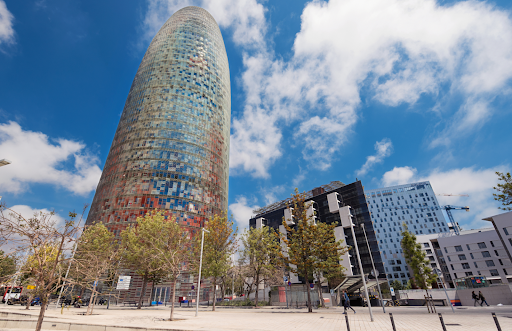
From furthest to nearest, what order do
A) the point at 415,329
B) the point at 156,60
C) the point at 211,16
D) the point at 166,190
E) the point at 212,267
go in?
the point at 211,16
the point at 156,60
the point at 166,190
the point at 212,267
the point at 415,329

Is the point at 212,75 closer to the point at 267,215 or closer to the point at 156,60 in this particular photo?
the point at 156,60

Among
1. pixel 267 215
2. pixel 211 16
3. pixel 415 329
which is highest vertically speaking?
pixel 211 16

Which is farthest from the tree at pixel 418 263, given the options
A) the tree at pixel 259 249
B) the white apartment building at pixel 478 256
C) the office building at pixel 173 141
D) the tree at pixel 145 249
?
the white apartment building at pixel 478 256

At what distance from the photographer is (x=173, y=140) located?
230ft

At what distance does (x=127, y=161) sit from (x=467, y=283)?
7647 cm

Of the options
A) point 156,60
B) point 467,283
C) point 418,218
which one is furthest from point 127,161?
point 418,218

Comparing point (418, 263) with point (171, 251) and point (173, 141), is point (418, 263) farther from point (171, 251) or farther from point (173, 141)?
point (173, 141)

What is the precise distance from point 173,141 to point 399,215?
12832 cm

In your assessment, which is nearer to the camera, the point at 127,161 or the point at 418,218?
the point at 127,161

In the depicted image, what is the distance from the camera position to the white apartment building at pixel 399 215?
11894 cm

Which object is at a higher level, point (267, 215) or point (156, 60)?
point (156, 60)

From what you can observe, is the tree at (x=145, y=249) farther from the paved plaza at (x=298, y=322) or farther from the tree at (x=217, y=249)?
the paved plaza at (x=298, y=322)

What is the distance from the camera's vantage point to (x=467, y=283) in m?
32.7

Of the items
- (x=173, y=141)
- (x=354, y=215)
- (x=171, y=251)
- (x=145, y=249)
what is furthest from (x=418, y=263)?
(x=173, y=141)
